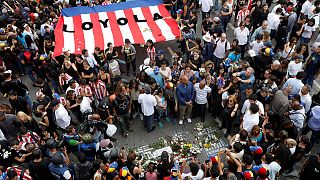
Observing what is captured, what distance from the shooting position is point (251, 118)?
23.5 ft

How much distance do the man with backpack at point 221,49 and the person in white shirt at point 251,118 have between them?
292cm

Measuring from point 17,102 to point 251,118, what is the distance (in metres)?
5.49

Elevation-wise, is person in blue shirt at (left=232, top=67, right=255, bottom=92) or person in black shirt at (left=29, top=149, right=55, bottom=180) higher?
person in blue shirt at (left=232, top=67, right=255, bottom=92)

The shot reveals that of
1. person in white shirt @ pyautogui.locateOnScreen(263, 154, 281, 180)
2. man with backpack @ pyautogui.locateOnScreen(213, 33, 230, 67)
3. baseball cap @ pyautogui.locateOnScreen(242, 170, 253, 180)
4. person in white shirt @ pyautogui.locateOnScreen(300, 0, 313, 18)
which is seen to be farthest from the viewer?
person in white shirt @ pyautogui.locateOnScreen(300, 0, 313, 18)

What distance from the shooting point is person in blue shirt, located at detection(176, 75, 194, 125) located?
809cm

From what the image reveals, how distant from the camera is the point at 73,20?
10930 mm

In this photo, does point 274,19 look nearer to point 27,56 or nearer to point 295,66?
point 295,66

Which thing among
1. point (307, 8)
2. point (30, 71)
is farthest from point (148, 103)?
point (307, 8)

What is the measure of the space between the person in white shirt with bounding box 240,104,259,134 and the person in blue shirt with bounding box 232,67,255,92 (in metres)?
1.26

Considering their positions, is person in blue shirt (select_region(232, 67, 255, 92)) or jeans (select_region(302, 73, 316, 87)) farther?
jeans (select_region(302, 73, 316, 87))

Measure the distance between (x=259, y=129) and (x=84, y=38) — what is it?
6.07 m

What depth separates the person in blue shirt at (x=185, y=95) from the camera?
8.09 m

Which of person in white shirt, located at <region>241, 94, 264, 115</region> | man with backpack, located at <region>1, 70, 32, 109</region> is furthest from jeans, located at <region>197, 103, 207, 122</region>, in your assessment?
man with backpack, located at <region>1, 70, 32, 109</region>

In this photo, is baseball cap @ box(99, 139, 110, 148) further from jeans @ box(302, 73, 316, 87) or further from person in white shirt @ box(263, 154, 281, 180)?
jeans @ box(302, 73, 316, 87)
